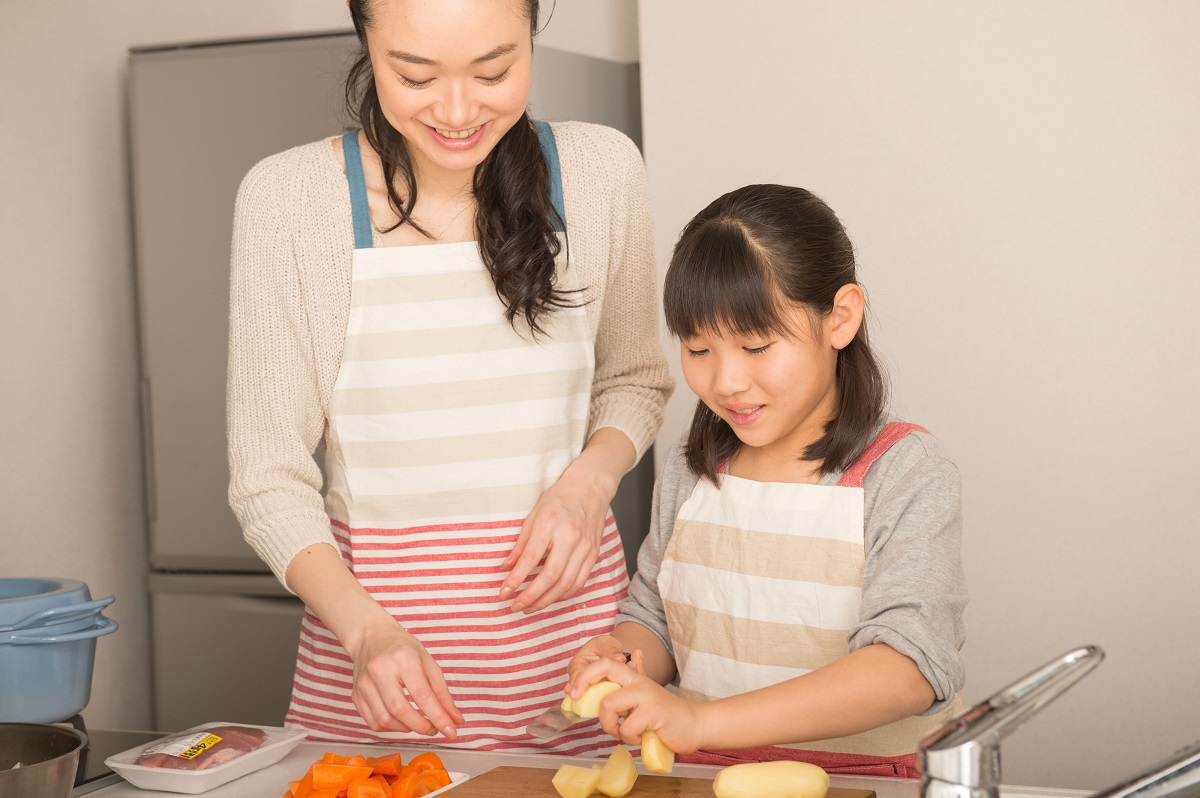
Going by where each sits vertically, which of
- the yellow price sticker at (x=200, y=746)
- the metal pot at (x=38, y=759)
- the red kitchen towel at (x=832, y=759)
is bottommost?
the red kitchen towel at (x=832, y=759)

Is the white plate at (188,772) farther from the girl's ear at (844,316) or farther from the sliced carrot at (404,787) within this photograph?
the girl's ear at (844,316)

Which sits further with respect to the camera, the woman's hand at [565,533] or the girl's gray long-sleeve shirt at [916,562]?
the woman's hand at [565,533]

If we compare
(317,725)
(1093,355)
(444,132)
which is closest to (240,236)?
(444,132)

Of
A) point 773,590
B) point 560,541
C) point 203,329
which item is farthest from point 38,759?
point 203,329

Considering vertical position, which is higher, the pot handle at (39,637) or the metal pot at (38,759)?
the pot handle at (39,637)

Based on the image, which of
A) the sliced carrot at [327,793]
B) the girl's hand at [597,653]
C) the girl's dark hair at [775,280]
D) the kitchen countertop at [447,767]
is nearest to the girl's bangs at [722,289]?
the girl's dark hair at [775,280]

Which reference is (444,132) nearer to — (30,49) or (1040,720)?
(30,49)

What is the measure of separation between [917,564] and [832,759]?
9.0 inches

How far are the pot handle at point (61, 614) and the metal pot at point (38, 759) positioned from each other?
26 centimetres

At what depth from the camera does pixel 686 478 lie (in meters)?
1.37

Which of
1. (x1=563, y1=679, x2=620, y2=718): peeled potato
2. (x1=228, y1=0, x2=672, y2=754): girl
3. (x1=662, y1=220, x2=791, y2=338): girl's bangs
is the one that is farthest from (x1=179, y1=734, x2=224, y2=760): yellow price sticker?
(x1=662, y1=220, x2=791, y2=338): girl's bangs

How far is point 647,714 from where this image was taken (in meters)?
0.99

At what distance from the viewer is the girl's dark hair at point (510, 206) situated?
1.30 metres

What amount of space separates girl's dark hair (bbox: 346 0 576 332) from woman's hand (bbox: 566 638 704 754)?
0.43m
